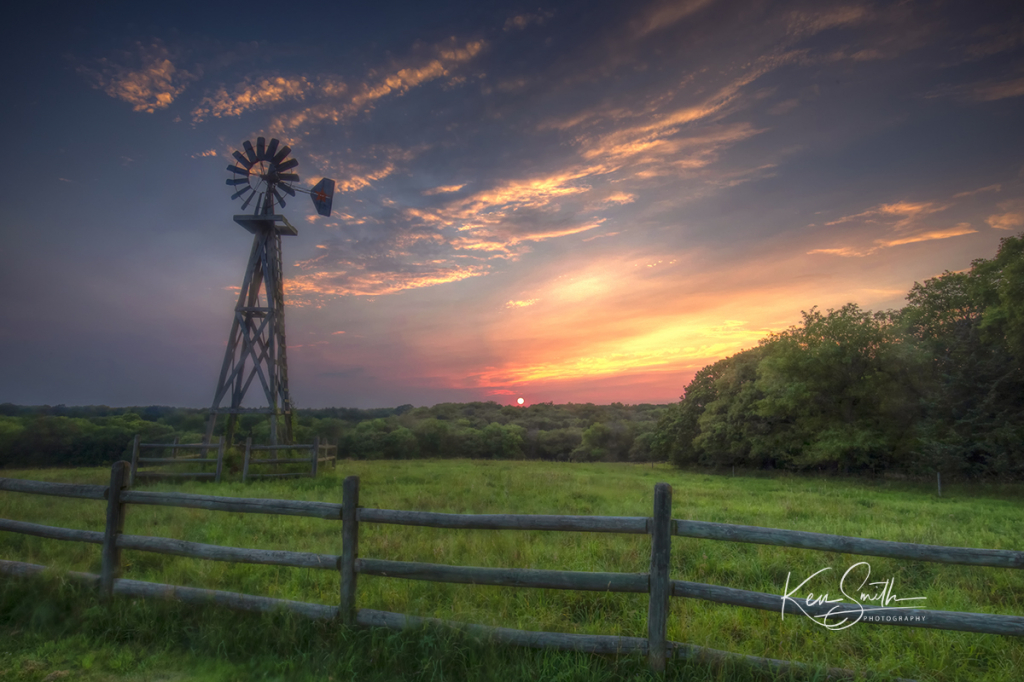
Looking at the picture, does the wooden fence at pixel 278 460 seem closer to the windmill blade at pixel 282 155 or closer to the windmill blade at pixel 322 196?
the windmill blade at pixel 322 196

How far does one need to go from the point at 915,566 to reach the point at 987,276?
3029 centimetres

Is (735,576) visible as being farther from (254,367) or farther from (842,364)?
(842,364)

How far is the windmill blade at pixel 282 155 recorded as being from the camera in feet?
70.0

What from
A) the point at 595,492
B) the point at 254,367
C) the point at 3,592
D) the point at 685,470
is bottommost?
the point at 685,470

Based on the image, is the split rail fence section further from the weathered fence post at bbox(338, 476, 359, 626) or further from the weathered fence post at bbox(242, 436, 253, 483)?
the weathered fence post at bbox(338, 476, 359, 626)

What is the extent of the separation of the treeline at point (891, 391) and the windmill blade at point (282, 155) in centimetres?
3207

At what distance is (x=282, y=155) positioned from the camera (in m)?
21.4

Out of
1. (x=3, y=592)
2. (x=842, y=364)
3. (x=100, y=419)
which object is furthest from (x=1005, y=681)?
(x=100, y=419)

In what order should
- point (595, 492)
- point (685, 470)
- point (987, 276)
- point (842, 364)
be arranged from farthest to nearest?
point (685, 470) < point (842, 364) < point (987, 276) < point (595, 492)

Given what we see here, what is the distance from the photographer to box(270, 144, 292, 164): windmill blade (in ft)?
70.0

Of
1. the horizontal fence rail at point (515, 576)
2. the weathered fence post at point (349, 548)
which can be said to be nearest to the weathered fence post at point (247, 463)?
the weathered fence post at point (349, 548)

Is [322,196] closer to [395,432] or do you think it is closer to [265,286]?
[265,286]

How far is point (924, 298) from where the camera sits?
3488cm

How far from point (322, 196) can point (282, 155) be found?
2.29 m
